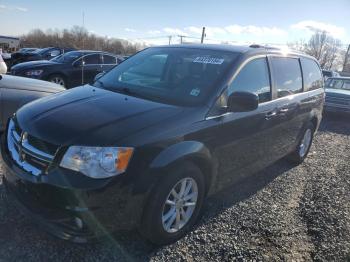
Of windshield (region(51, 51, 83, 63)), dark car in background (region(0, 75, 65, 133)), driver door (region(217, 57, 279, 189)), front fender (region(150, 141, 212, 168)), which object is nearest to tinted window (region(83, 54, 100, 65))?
windshield (region(51, 51, 83, 63))

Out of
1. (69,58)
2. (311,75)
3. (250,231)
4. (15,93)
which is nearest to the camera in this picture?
(250,231)

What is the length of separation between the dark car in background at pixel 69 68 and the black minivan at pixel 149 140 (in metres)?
7.26

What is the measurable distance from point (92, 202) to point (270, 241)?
1.95 metres

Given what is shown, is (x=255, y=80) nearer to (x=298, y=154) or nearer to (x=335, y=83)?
(x=298, y=154)

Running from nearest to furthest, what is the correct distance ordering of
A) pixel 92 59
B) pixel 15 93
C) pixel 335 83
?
1. pixel 15 93
2. pixel 92 59
3. pixel 335 83

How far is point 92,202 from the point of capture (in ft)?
8.71

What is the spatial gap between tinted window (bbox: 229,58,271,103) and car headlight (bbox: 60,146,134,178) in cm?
150

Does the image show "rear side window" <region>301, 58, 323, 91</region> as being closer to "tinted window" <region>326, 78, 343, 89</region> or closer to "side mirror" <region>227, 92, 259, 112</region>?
"side mirror" <region>227, 92, 259, 112</region>

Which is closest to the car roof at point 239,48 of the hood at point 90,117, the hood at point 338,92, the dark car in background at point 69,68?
the hood at point 90,117

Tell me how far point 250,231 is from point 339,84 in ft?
38.6

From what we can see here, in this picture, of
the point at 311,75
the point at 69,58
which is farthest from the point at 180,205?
the point at 69,58

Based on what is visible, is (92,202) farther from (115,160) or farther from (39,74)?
(39,74)

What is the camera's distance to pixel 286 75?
4922mm

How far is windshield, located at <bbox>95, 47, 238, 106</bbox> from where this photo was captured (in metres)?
3.61
